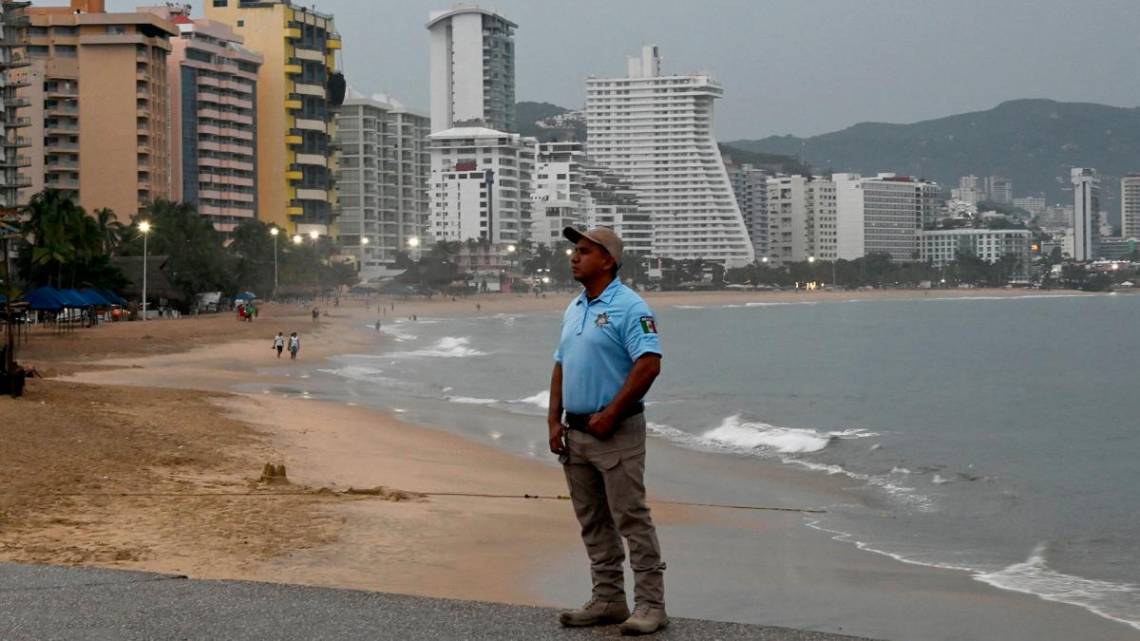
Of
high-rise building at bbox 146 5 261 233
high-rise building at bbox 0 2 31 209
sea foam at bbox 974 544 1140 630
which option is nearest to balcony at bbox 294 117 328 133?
high-rise building at bbox 146 5 261 233

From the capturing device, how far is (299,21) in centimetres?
13200

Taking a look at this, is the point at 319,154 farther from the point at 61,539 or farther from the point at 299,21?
the point at 61,539

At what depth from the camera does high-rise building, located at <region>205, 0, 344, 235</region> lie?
130750mm

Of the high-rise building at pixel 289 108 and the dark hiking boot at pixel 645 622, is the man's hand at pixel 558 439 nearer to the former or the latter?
the dark hiking boot at pixel 645 622

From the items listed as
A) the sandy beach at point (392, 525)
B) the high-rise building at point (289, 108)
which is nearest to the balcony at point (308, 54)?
the high-rise building at point (289, 108)

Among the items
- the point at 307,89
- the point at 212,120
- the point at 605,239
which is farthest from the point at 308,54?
the point at 605,239

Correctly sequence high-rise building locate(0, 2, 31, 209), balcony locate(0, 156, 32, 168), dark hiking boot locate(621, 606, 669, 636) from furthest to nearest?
balcony locate(0, 156, 32, 168)
high-rise building locate(0, 2, 31, 209)
dark hiking boot locate(621, 606, 669, 636)

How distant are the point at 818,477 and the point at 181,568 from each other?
1252 cm

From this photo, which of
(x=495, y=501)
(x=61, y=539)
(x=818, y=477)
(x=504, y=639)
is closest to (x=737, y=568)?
(x=495, y=501)

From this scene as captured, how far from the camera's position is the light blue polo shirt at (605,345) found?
626cm

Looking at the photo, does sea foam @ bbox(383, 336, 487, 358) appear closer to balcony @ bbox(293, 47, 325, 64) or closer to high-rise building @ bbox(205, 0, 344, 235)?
high-rise building @ bbox(205, 0, 344, 235)

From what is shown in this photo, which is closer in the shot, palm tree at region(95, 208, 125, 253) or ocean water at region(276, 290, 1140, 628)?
ocean water at region(276, 290, 1140, 628)

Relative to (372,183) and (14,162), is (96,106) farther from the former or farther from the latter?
(372,183)

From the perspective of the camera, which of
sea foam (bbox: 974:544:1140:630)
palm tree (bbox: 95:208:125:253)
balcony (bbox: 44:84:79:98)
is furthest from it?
balcony (bbox: 44:84:79:98)
